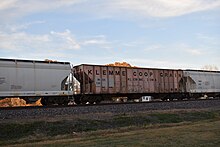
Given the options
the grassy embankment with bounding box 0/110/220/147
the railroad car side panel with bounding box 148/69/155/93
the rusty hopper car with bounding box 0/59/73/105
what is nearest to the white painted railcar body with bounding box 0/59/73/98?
the rusty hopper car with bounding box 0/59/73/105

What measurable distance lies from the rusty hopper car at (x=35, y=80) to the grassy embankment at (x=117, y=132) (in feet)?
27.7

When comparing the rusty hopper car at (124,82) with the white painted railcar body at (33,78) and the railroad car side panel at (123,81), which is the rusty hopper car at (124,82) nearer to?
the railroad car side panel at (123,81)

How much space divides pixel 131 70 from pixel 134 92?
248cm

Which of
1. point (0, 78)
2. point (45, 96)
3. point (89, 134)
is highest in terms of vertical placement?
point (0, 78)

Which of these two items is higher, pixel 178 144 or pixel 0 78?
pixel 0 78

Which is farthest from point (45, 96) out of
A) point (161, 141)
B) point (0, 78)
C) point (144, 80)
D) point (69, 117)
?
point (161, 141)

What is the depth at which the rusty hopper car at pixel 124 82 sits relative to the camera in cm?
2538

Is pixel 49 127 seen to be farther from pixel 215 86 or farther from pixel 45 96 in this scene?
pixel 215 86

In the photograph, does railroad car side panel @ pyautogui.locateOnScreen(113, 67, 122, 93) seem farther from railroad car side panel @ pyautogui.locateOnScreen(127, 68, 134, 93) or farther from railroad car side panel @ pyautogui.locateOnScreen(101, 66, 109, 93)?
railroad car side panel @ pyautogui.locateOnScreen(101, 66, 109, 93)

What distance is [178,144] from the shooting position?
9055 millimetres

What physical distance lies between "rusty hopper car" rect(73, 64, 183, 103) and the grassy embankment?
9.38m

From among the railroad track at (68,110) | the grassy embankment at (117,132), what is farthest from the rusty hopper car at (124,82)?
the grassy embankment at (117,132)

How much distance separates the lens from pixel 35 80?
2180 cm

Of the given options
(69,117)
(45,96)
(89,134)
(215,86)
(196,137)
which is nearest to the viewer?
(196,137)
